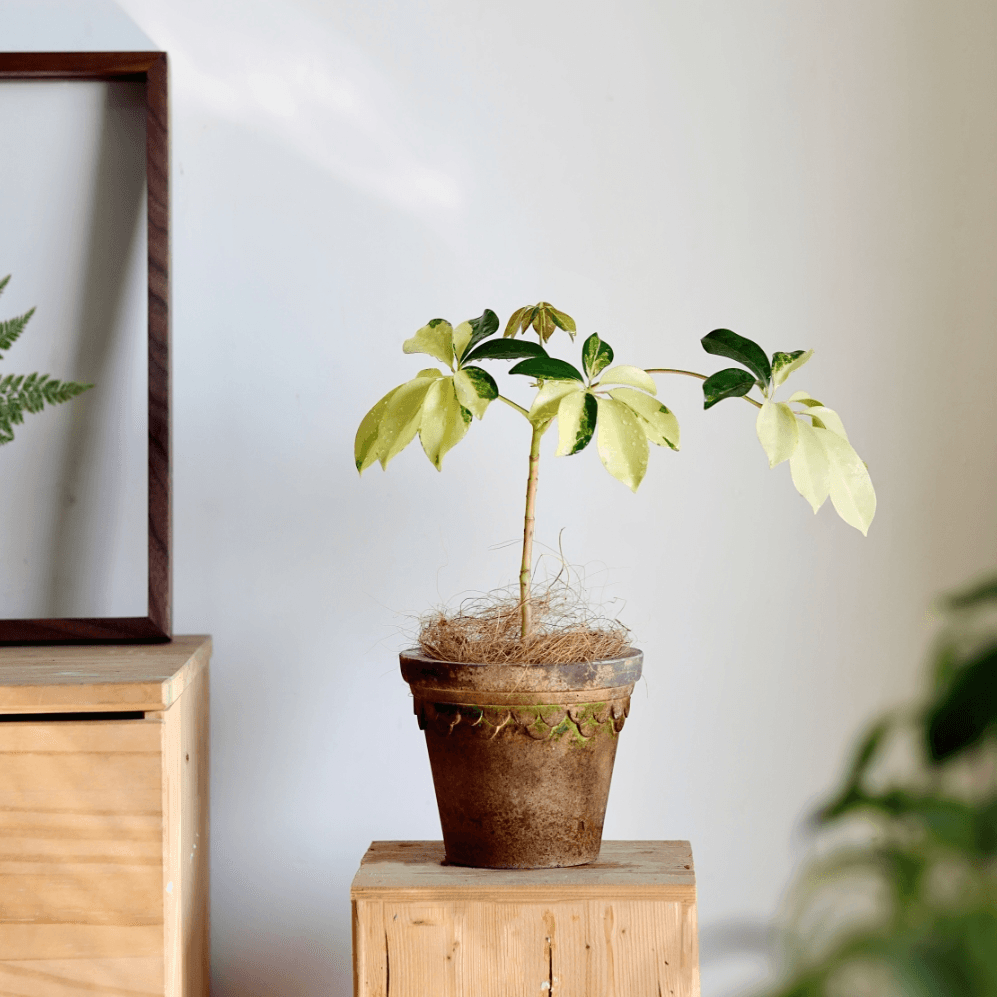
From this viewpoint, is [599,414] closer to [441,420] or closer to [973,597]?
[441,420]

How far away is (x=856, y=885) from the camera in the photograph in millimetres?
168

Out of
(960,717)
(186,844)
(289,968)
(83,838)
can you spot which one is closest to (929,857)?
(960,717)

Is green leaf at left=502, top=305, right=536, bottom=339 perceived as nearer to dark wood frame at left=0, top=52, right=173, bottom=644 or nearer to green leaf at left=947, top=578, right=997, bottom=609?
dark wood frame at left=0, top=52, right=173, bottom=644

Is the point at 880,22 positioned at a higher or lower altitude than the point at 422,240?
higher

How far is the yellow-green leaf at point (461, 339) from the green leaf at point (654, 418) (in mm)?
158

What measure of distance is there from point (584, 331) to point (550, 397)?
0.45 meters

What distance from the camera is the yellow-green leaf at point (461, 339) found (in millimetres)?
961

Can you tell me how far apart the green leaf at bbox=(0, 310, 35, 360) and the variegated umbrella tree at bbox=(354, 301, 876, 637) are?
53cm

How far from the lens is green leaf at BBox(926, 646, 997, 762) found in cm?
15

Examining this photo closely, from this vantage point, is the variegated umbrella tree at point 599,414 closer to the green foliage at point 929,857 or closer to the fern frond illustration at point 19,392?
the fern frond illustration at point 19,392

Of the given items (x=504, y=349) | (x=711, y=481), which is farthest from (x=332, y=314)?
(x=711, y=481)

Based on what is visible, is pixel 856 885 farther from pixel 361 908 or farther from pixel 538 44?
pixel 538 44

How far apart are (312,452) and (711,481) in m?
0.54

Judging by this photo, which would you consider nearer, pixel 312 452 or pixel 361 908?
pixel 361 908
